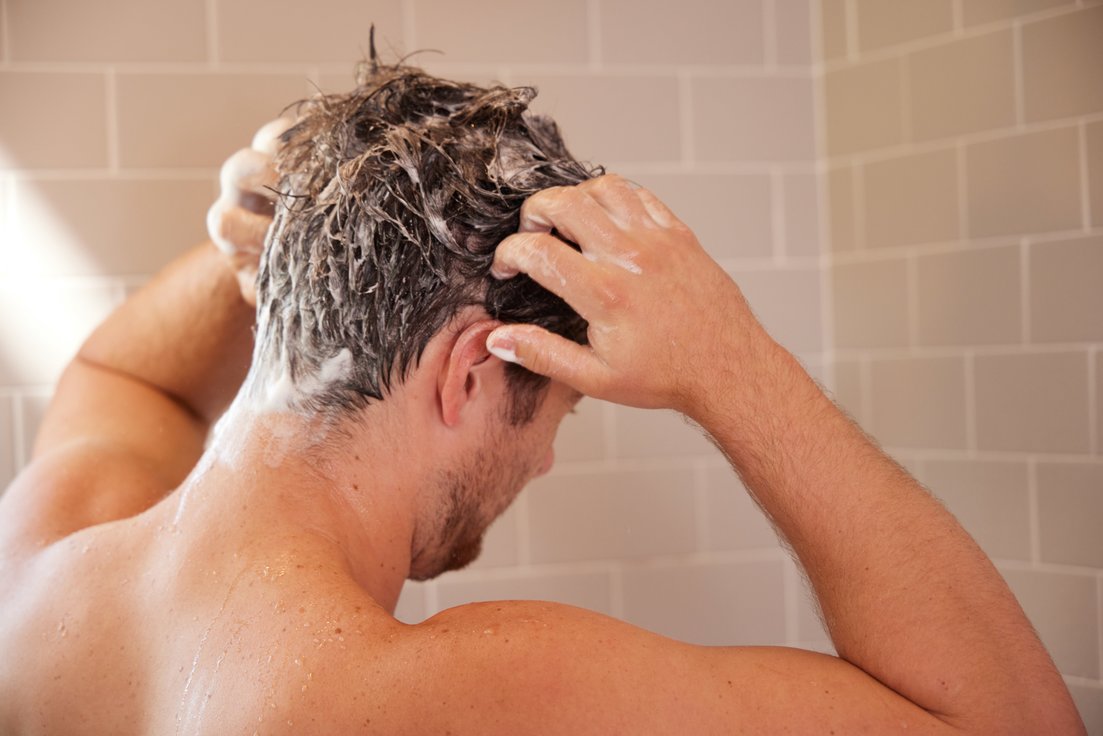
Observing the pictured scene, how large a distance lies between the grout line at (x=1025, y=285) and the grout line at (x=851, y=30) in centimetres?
49

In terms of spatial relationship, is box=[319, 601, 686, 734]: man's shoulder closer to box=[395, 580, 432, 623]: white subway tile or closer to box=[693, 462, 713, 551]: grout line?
box=[395, 580, 432, 623]: white subway tile

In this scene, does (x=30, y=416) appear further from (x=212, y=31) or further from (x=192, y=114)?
(x=212, y=31)

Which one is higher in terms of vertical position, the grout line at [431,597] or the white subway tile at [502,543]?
the white subway tile at [502,543]

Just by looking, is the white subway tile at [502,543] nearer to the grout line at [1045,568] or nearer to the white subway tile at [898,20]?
the grout line at [1045,568]

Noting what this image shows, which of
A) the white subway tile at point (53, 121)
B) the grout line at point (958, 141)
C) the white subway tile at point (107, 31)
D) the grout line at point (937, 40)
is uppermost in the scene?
the white subway tile at point (107, 31)

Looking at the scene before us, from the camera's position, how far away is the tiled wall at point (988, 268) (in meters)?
1.46

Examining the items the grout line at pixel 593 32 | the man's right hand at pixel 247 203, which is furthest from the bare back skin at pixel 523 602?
the grout line at pixel 593 32

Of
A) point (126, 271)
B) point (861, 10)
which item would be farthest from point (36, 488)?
point (861, 10)

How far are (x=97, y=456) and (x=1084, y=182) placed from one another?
135 cm

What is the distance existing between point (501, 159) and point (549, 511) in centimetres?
96

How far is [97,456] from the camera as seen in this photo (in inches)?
47.6

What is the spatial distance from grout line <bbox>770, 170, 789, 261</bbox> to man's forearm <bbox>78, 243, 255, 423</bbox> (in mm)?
955

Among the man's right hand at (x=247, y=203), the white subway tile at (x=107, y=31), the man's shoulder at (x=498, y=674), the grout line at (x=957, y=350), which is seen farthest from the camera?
the white subway tile at (x=107, y=31)

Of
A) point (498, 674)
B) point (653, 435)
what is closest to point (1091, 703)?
point (653, 435)
